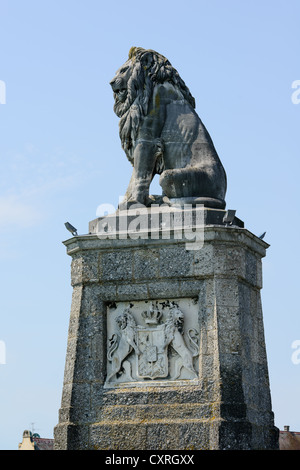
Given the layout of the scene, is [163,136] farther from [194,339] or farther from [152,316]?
[194,339]

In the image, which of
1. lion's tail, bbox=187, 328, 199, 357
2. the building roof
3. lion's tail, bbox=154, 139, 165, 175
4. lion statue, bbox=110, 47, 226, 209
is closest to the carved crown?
lion's tail, bbox=187, 328, 199, 357

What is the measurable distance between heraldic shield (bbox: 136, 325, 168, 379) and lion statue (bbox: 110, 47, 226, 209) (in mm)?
1888

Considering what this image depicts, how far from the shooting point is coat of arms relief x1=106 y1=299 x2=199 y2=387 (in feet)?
42.6

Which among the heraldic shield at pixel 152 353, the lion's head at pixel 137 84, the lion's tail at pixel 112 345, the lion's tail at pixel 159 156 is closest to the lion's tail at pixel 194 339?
the heraldic shield at pixel 152 353

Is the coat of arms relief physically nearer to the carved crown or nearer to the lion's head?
the carved crown

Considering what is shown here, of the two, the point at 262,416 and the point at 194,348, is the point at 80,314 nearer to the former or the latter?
the point at 194,348

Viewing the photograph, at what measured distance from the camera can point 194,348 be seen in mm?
12992

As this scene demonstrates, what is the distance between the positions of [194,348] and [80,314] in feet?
5.40

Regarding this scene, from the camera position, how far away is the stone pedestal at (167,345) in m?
12.7

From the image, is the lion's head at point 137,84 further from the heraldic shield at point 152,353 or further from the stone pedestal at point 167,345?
the heraldic shield at point 152,353
